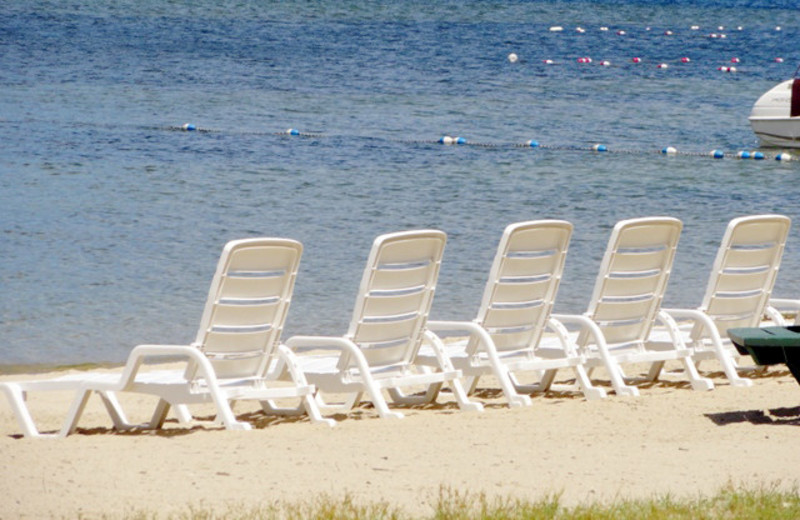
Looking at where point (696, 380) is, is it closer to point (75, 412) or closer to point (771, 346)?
point (771, 346)

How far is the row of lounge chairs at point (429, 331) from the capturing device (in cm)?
756

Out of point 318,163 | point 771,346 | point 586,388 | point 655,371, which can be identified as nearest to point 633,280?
point 586,388

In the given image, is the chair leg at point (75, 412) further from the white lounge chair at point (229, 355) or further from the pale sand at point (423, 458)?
the pale sand at point (423, 458)

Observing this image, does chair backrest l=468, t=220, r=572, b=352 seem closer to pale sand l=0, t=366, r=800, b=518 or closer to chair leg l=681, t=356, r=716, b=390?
pale sand l=0, t=366, r=800, b=518

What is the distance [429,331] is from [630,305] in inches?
51.0

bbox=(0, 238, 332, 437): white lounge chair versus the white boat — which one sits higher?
bbox=(0, 238, 332, 437): white lounge chair

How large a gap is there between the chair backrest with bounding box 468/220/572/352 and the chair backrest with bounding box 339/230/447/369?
420mm

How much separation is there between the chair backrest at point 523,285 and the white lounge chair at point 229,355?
4.17 ft

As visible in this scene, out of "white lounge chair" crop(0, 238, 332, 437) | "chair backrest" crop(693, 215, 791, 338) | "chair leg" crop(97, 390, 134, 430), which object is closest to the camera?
"white lounge chair" crop(0, 238, 332, 437)

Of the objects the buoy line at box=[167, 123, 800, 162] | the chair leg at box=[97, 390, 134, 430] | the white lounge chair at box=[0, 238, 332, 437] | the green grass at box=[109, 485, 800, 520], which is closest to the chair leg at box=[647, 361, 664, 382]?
the white lounge chair at box=[0, 238, 332, 437]

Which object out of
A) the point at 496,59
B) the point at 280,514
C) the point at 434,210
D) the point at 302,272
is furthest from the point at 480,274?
the point at 496,59

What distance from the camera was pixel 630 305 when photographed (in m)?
8.97

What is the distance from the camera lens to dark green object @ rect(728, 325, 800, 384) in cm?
754

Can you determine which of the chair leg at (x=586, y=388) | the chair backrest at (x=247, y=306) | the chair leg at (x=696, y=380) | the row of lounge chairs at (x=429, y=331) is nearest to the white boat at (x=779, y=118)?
the row of lounge chairs at (x=429, y=331)
